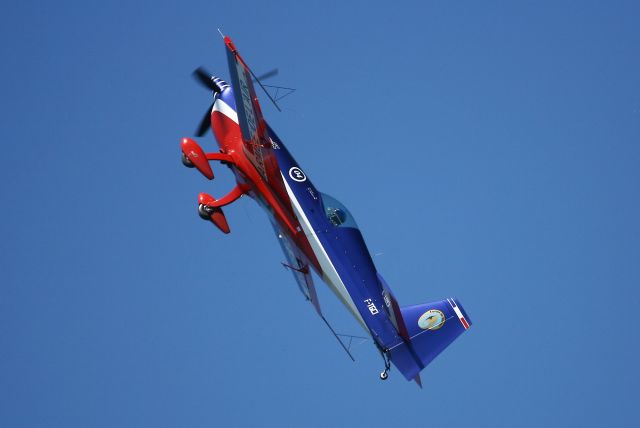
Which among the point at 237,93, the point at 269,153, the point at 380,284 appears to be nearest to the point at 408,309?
the point at 380,284

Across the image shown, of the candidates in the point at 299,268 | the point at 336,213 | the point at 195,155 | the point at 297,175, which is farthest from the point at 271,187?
the point at 299,268

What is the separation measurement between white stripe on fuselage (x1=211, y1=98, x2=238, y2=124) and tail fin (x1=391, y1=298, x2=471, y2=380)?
5.48 meters

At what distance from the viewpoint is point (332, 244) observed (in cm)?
2048

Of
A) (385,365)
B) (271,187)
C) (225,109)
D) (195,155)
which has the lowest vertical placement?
(385,365)

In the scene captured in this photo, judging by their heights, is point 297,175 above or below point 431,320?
above

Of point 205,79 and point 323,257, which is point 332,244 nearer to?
point 323,257

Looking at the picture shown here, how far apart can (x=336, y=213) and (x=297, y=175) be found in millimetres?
1099

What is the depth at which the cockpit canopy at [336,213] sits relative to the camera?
2064 cm

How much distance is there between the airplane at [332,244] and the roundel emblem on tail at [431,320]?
0.02 meters

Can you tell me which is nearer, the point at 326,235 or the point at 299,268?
the point at 326,235

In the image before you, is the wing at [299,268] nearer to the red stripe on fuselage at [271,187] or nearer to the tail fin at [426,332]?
the red stripe on fuselage at [271,187]

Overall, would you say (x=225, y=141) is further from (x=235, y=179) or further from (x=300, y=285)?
(x=300, y=285)

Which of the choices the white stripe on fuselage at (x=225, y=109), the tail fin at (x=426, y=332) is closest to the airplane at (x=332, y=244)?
the tail fin at (x=426, y=332)

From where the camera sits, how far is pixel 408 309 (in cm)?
2084
